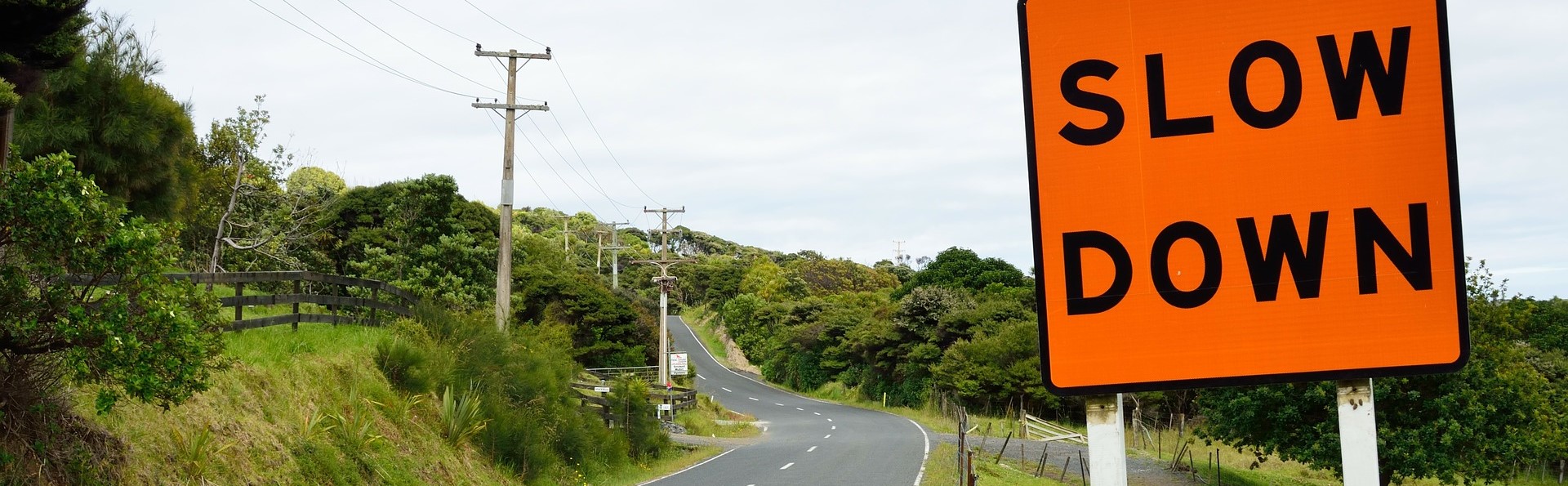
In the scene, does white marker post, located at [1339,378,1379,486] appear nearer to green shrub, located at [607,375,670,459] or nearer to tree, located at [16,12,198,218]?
tree, located at [16,12,198,218]

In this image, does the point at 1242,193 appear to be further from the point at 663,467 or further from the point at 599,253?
the point at 599,253

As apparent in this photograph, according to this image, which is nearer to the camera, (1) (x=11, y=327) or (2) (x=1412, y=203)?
(2) (x=1412, y=203)

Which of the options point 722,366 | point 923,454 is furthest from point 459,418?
point 722,366

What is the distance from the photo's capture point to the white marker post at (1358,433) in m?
2.47

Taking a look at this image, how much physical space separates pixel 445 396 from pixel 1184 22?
16109mm

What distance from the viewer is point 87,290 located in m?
7.40

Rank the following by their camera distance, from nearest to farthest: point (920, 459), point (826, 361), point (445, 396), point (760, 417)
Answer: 1. point (445, 396)
2. point (920, 459)
3. point (760, 417)
4. point (826, 361)

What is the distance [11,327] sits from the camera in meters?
7.34

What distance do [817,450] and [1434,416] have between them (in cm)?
1516

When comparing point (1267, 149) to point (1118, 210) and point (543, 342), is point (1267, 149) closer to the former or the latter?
point (1118, 210)

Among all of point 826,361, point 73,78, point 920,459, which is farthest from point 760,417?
point 73,78

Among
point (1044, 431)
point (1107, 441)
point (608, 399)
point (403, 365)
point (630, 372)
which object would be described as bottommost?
point (1044, 431)

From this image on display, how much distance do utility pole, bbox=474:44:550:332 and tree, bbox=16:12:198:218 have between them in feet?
27.4

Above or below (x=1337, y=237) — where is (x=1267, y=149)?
above
